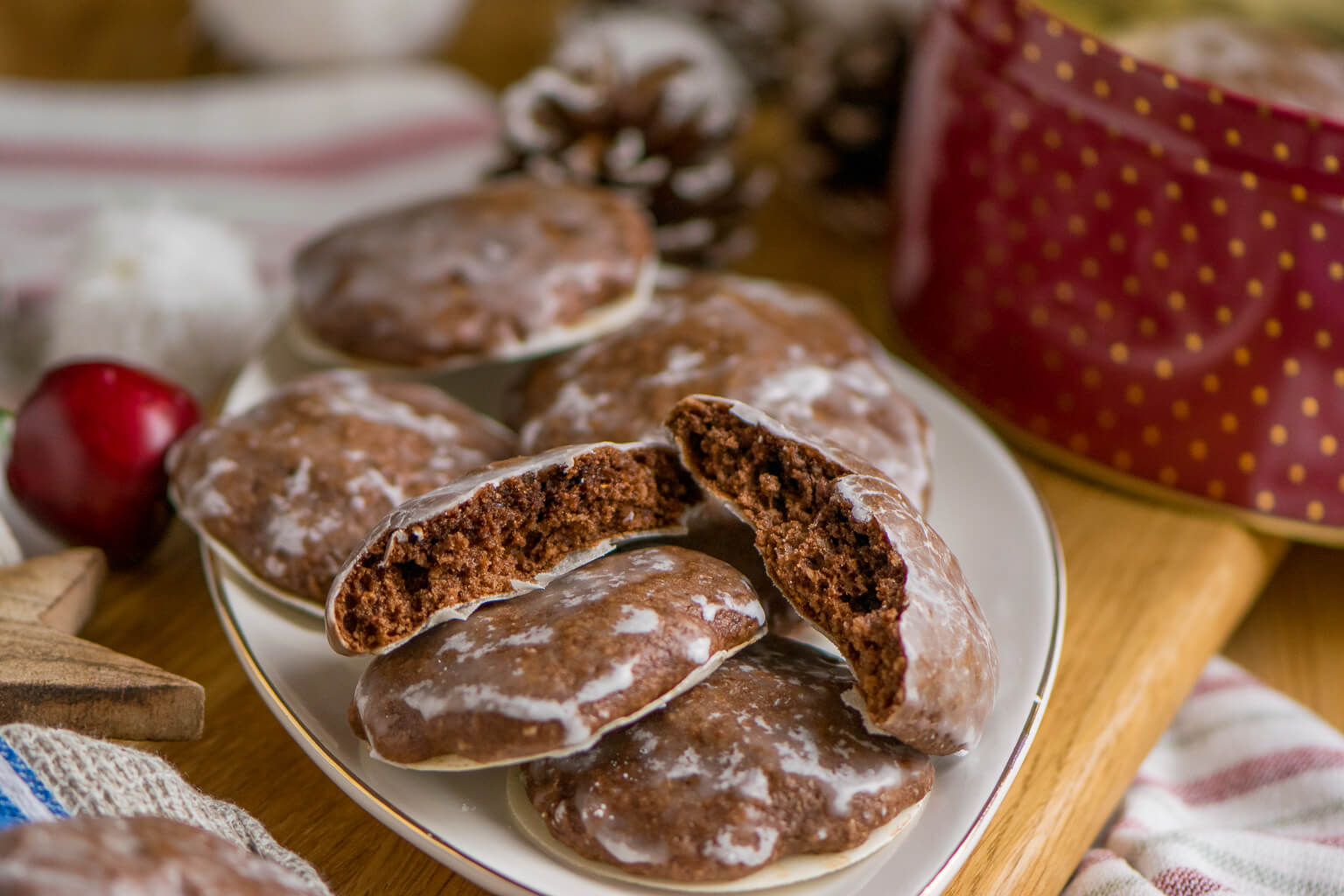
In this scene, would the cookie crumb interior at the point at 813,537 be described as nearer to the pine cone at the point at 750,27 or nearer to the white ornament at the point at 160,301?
the white ornament at the point at 160,301

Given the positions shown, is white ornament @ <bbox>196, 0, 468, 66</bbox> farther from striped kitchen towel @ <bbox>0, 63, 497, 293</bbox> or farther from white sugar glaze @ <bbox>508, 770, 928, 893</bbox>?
white sugar glaze @ <bbox>508, 770, 928, 893</bbox>

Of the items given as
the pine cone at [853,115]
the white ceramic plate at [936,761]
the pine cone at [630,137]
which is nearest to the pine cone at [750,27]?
the pine cone at [853,115]

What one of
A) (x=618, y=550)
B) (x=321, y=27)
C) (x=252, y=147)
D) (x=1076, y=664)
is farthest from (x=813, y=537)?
(x=321, y=27)

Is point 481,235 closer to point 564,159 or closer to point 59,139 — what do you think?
point 564,159

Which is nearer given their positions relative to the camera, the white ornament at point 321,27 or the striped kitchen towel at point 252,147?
the striped kitchen towel at point 252,147

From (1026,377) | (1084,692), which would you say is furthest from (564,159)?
(1084,692)

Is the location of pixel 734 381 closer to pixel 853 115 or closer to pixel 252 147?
pixel 853 115
